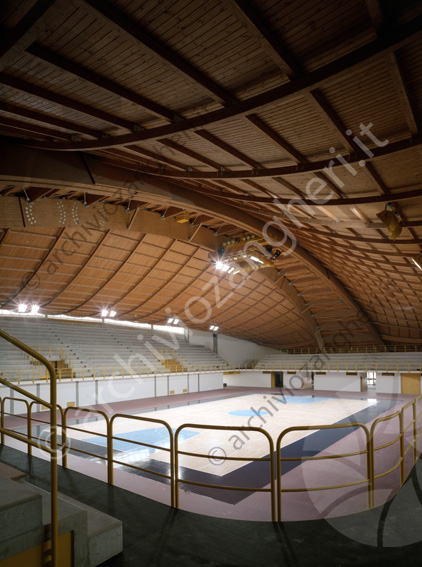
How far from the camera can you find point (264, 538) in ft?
16.1

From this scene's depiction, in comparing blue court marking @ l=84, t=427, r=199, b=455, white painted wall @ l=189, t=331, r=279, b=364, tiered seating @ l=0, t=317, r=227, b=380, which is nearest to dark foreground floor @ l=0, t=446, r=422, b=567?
blue court marking @ l=84, t=427, r=199, b=455

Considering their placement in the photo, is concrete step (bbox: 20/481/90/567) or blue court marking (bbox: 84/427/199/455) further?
blue court marking (bbox: 84/427/199/455)

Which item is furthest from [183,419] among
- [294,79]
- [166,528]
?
[294,79]

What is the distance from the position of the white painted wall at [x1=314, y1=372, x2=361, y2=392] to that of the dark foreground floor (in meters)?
29.9

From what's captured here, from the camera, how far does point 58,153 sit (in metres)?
12.9

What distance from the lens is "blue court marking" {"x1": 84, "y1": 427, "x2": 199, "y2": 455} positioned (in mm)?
14562

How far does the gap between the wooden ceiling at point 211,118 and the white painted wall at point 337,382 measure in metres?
15.1

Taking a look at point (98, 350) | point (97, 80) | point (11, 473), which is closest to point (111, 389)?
point (98, 350)

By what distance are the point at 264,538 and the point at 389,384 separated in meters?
31.7

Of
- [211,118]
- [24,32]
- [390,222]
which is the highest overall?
[24,32]

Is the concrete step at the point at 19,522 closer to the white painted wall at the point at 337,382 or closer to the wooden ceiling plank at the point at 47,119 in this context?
the wooden ceiling plank at the point at 47,119

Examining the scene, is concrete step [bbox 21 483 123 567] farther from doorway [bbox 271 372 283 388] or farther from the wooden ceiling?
doorway [bbox 271 372 283 388]

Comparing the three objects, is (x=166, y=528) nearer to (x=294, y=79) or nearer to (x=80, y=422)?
(x=294, y=79)

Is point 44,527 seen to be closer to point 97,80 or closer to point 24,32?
point 24,32
